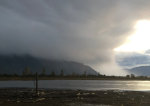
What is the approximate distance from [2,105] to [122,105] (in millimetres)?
20913

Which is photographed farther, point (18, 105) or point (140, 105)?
point (140, 105)

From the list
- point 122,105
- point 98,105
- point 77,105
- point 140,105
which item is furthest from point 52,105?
point 140,105

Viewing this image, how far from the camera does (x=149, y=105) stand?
44.9 meters

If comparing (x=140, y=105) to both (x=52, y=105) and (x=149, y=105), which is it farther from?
(x=52, y=105)

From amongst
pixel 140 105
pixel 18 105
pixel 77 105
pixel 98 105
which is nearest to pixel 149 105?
pixel 140 105

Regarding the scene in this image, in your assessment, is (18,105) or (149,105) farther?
(149,105)

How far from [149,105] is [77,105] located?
1323cm

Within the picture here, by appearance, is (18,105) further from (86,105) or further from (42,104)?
(86,105)

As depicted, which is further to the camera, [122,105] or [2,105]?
[122,105]

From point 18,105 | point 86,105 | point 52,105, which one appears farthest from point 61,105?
point 18,105

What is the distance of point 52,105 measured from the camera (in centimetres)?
4266

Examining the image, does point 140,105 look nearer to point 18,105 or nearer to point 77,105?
point 77,105

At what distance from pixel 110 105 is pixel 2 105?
1895 cm

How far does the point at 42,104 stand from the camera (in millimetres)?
44125
